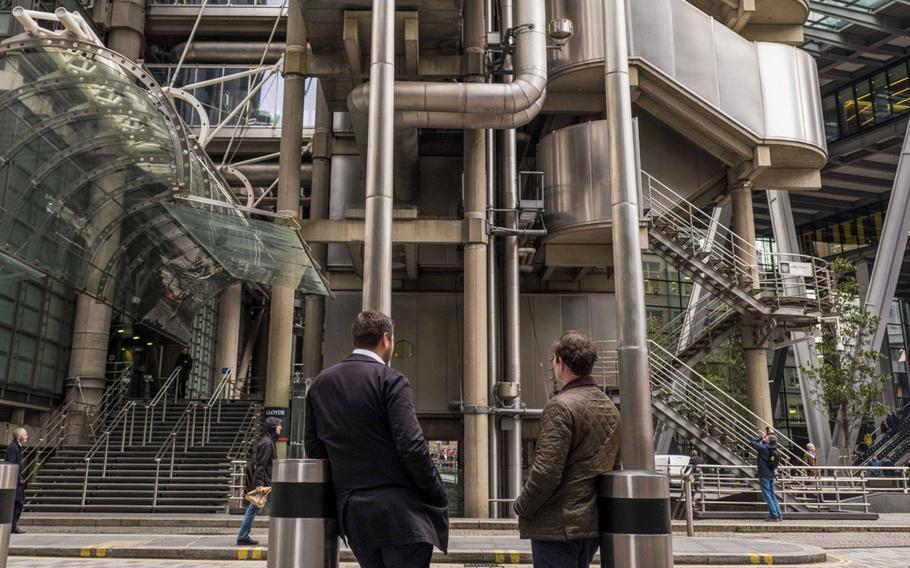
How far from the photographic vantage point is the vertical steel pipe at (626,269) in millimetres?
12102

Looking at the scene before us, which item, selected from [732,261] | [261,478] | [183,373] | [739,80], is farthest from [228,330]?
[261,478]

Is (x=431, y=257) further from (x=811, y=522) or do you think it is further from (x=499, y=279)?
(x=811, y=522)

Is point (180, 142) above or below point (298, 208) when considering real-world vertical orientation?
below

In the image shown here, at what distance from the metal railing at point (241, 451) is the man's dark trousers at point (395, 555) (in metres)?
15.3

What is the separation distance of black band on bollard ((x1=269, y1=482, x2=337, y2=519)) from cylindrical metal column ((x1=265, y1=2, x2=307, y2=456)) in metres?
13.9

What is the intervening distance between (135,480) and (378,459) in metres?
18.2

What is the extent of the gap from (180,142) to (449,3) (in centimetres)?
730

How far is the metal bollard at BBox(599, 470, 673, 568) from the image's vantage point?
3969 millimetres

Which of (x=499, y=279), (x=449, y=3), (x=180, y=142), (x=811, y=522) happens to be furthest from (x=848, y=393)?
(x=180, y=142)

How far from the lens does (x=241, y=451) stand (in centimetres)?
2091

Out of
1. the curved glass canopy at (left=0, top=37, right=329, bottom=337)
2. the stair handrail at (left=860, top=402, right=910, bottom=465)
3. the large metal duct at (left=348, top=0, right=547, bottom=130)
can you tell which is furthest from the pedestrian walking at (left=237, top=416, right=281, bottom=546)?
the stair handrail at (left=860, top=402, right=910, bottom=465)

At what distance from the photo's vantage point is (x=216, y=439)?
76.3 ft

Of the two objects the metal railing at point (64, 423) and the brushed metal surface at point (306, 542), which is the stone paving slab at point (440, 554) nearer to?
the brushed metal surface at point (306, 542)

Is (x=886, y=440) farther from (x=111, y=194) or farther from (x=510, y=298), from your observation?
(x=111, y=194)
